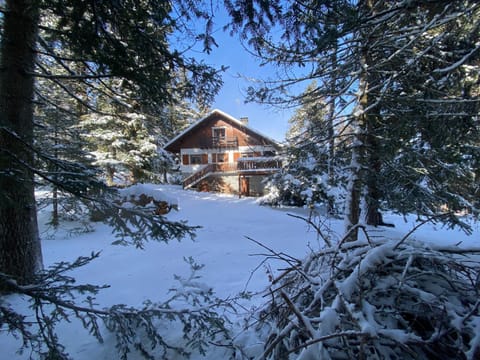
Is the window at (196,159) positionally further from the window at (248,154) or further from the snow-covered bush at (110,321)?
the snow-covered bush at (110,321)

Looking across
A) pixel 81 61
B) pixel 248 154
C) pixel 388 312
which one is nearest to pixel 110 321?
pixel 388 312

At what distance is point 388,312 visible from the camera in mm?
1146

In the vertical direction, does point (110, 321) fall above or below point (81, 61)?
below

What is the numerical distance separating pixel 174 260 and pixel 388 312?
474 centimetres

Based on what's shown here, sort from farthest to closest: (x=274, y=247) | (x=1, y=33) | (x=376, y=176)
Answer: (x=274, y=247), (x=376, y=176), (x=1, y=33)

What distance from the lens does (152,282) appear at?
3.98m

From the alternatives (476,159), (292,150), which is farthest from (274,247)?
(476,159)

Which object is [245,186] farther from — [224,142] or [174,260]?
[174,260]

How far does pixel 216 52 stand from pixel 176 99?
97cm

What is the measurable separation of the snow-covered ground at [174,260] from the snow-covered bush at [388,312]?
54 centimetres

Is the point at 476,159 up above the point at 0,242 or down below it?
above

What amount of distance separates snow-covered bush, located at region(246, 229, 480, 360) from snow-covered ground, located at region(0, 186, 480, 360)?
0.54m

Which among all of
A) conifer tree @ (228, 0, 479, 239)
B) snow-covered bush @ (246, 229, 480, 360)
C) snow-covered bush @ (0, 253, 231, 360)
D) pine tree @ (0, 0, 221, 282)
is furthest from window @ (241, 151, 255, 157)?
snow-covered bush @ (246, 229, 480, 360)

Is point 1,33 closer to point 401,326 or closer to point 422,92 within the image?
point 401,326
